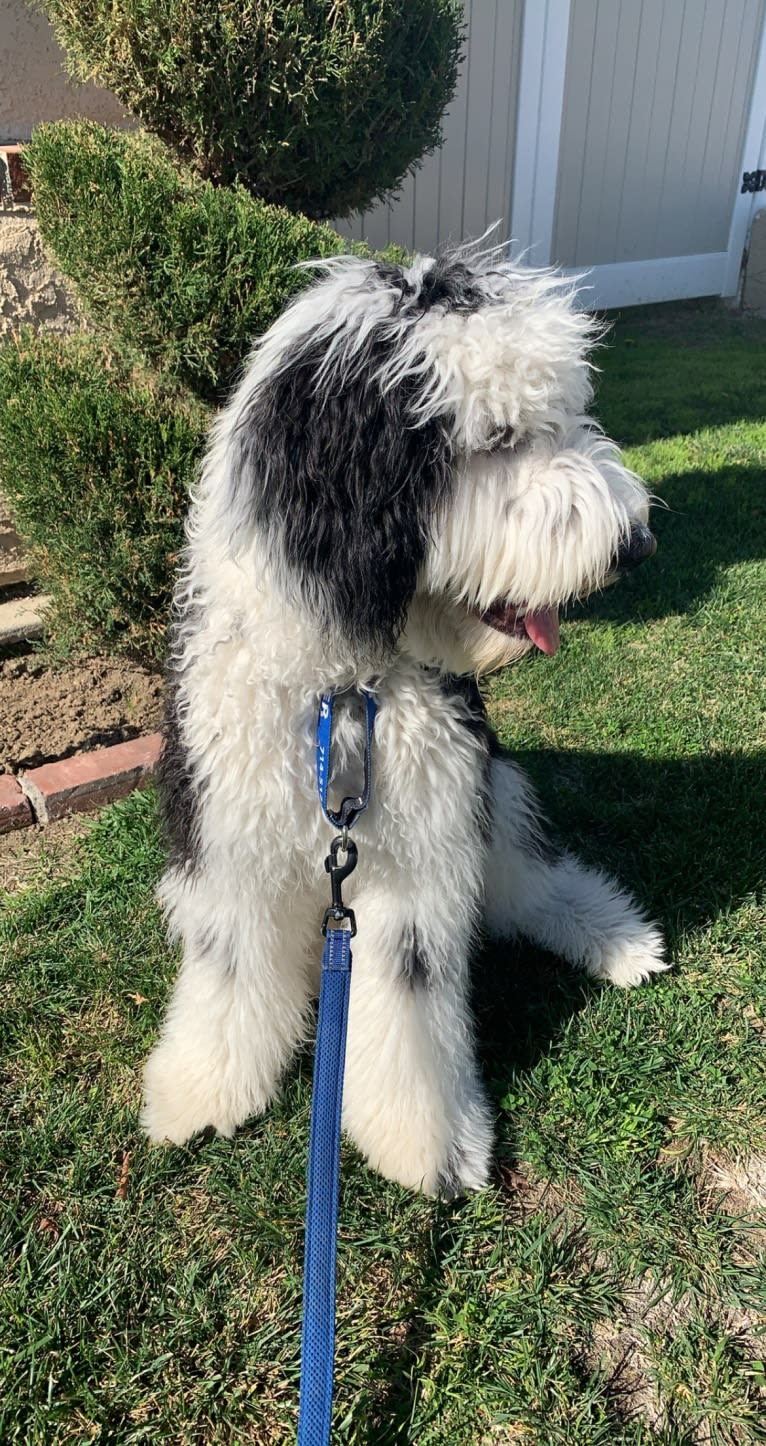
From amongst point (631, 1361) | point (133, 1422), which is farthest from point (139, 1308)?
point (631, 1361)

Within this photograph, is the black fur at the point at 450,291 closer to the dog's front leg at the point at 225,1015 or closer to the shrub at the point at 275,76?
the dog's front leg at the point at 225,1015

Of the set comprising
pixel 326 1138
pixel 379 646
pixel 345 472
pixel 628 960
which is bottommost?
pixel 628 960

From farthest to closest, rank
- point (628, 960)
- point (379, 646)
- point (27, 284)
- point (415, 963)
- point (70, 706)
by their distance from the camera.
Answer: point (27, 284) → point (70, 706) → point (628, 960) → point (415, 963) → point (379, 646)

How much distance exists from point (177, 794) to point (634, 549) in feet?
3.25

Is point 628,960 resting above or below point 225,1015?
below

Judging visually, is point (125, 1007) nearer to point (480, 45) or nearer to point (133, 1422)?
point (133, 1422)

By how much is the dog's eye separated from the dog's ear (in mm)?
73

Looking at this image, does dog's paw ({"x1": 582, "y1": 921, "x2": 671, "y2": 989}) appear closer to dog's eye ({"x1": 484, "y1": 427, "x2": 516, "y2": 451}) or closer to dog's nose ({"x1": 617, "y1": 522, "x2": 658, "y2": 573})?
dog's nose ({"x1": 617, "y1": 522, "x2": 658, "y2": 573})

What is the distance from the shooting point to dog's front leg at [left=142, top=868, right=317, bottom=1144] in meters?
2.02

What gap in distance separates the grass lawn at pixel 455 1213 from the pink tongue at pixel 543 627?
1121 mm

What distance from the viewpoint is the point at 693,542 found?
4871mm

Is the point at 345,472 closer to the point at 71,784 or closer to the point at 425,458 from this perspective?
the point at 425,458

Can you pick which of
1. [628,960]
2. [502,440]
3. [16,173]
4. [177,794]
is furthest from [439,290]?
[16,173]

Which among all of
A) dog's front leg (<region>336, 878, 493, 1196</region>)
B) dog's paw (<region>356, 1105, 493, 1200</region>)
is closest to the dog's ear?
dog's front leg (<region>336, 878, 493, 1196</region>)
